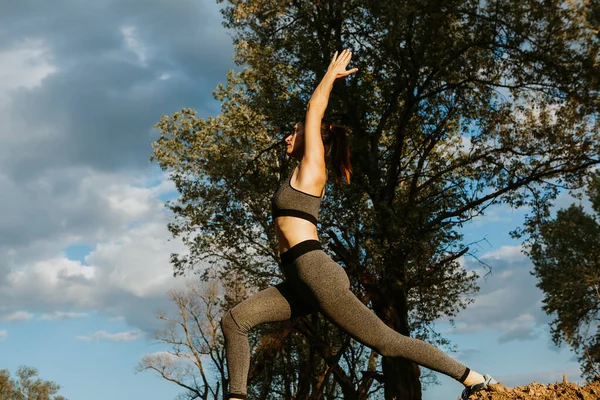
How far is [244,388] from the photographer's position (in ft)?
14.0

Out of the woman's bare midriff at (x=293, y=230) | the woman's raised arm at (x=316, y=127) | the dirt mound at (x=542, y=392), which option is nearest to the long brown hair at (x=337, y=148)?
the woman's raised arm at (x=316, y=127)

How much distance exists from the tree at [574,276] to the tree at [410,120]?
9.73 ft

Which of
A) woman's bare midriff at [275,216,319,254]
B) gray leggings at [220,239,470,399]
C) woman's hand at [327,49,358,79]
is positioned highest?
woman's hand at [327,49,358,79]

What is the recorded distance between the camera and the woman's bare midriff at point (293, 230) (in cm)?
419

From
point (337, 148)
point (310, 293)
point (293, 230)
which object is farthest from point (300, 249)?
point (337, 148)

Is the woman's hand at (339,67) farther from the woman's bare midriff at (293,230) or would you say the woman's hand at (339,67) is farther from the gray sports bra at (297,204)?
the woman's bare midriff at (293,230)

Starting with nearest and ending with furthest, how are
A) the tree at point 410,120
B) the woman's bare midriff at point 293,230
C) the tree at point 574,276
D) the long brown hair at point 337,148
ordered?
the woman's bare midriff at point 293,230 → the long brown hair at point 337,148 → the tree at point 410,120 → the tree at point 574,276

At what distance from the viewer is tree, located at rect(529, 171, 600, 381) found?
21344mm

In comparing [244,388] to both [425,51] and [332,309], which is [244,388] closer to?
[332,309]

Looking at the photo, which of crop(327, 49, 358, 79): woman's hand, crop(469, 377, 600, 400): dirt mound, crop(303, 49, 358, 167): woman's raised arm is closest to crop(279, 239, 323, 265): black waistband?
crop(303, 49, 358, 167): woman's raised arm

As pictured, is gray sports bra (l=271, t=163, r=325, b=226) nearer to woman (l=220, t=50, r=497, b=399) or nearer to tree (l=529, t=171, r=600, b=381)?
woman (l=220, t=50, r=497, b=399)

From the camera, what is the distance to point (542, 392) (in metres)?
3.97

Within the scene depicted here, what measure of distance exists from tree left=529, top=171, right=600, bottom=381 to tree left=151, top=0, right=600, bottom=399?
9.73ft

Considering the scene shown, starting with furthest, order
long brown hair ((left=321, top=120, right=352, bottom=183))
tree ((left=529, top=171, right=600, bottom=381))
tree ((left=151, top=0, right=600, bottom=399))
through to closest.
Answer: tree ((left=529, top=171, right=600, bottom=381))
tree ((left=151, top=0, right=600, bottom=399))
long brown hair ((left=321, top=120, right=352, bottom=183))
